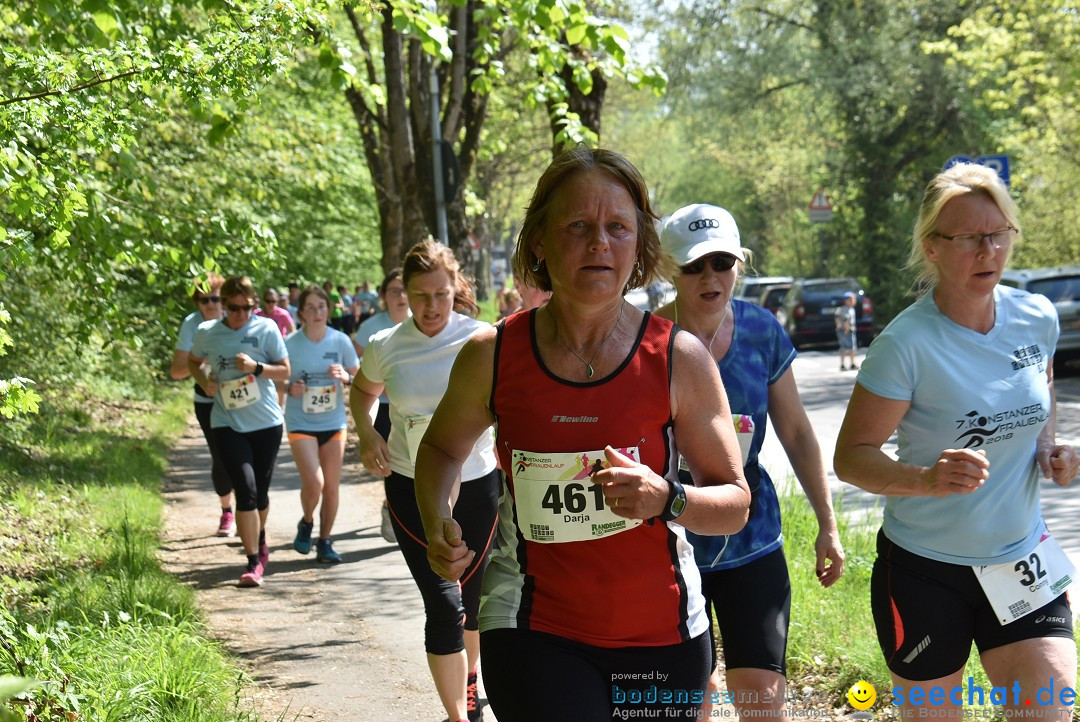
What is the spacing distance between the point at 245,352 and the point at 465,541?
398 centimetres

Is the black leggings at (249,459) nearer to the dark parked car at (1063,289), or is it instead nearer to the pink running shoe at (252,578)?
the pink running shoe at (252,578)

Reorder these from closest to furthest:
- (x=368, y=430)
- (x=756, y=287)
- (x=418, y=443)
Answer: (x=418, y=443) < (x=368, y=430) < (x=756, y=287)

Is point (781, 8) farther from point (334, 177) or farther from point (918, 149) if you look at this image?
point (334, 177)

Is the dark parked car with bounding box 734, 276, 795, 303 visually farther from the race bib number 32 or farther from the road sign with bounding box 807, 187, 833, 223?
the race bib number 32

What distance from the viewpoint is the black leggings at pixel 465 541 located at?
5.09 metres

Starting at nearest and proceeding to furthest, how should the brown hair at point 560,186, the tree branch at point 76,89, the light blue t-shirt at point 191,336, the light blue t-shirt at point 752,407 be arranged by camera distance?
the brown hair at point 560,186 < the light blue t-shirt at point 752,407 < the tree branch at point 76,89 < the light blue t-shirt at point 191,336

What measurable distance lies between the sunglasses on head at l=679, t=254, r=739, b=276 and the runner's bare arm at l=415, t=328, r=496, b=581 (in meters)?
1.11

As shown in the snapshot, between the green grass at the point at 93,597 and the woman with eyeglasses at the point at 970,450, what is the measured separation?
267cm

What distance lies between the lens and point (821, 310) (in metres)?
30.5

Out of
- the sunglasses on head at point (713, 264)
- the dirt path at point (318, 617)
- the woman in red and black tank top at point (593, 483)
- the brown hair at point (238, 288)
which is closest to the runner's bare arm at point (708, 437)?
the woman in red and black tank top at point (593, 483)

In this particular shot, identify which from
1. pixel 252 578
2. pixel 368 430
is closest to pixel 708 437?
pixel 368 430

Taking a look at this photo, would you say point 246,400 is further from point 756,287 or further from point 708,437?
point 756,287

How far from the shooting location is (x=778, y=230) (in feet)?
182

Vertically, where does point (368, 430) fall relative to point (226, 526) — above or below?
above
